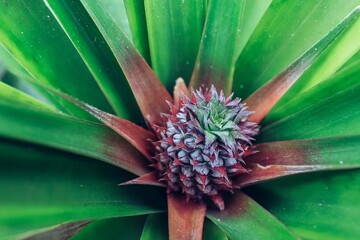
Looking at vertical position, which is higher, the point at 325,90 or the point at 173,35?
the point at 173,35

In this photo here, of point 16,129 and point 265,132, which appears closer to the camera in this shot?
point 16,129

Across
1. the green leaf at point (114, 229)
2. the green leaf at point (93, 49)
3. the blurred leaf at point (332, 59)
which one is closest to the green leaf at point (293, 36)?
the blurred leaf at point (332, 59)

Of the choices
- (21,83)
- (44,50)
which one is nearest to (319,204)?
(44,50)

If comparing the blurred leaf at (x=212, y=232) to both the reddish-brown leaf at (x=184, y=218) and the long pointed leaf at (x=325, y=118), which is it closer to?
the reddish-brown leaf at (x=184, y=218)

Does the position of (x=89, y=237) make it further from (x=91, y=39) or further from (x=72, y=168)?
(x=91, y=39)

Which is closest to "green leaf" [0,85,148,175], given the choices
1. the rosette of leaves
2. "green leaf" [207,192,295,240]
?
the rosette of leaves

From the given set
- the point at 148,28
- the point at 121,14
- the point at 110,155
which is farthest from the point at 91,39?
the point at 121,14

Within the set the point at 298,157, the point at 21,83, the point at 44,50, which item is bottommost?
the point at 298,157

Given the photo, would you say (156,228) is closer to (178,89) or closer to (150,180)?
(150,180)
